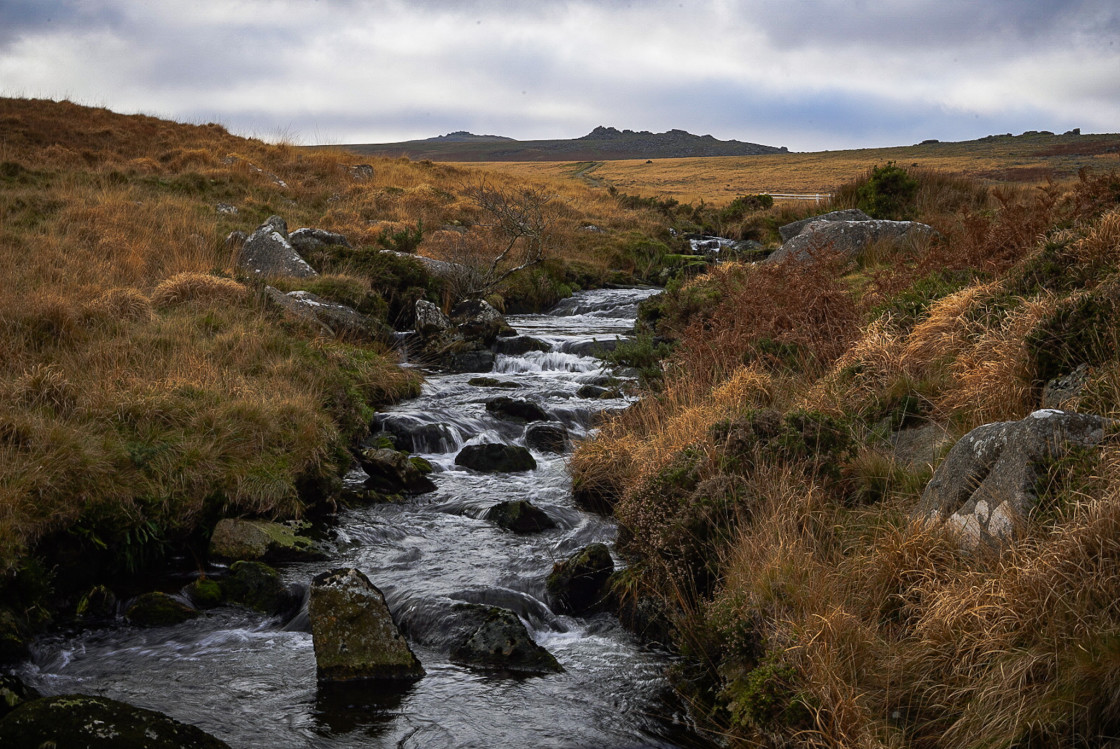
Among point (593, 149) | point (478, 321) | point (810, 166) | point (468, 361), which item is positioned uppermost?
point (593, 149)

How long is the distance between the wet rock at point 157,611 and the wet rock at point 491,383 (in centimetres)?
771

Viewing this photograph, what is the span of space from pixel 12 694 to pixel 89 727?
43.1 inches

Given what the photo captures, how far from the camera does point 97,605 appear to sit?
6.50m

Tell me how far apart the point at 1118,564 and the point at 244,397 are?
27.7 ft

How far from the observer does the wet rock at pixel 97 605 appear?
639 centimetres

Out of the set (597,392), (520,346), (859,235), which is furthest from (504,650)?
(859,235)

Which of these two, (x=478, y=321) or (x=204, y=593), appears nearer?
(x=204, y=593)

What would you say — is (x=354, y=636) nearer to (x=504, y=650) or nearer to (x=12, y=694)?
(x=504, y=650)

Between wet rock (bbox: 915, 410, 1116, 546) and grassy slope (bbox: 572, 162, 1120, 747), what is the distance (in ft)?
0.42

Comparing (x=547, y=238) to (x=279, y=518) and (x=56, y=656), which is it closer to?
(x=279, y=518)

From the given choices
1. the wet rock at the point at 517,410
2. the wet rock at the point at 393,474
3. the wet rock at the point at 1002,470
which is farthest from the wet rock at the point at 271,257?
the wet rock at the point at 1002,470

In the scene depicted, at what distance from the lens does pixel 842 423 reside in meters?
7.02

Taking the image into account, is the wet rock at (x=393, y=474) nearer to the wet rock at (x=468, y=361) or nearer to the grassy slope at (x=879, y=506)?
the grassy slope at (x=879, y=506)

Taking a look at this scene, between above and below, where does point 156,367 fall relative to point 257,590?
above
